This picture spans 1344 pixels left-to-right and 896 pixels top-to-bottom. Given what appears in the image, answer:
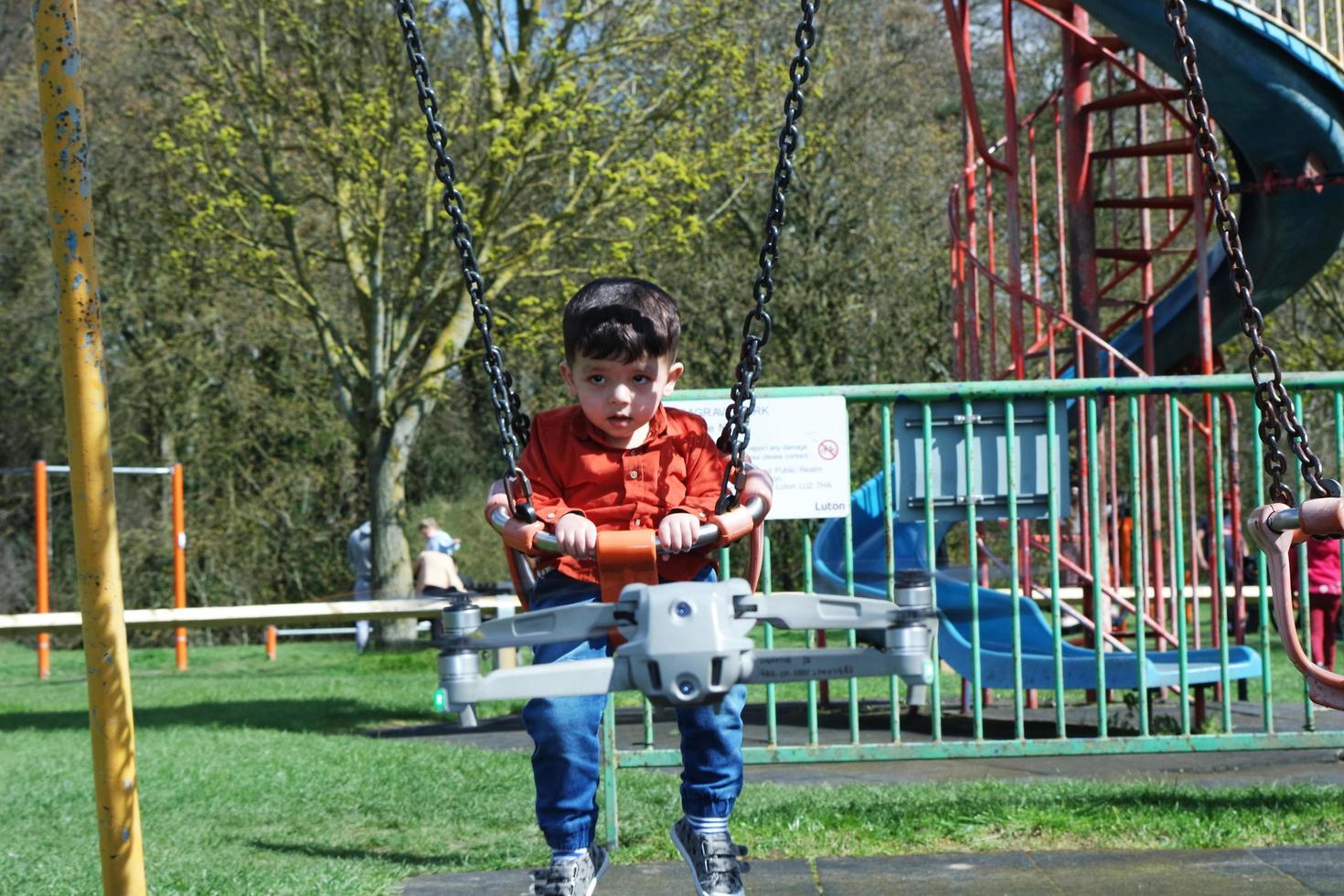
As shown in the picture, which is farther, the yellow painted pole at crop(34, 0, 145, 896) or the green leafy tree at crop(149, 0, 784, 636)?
the green leafy tree at crop(149, 0, 784, 636)

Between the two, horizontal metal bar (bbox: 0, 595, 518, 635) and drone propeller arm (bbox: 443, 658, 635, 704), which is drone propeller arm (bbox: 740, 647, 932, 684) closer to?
drone propeller arm (bbox: 443, 658, 635, 704)

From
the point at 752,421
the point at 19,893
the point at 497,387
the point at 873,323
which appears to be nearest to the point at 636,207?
the point at 873,323

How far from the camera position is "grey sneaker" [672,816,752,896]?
3.37 meters

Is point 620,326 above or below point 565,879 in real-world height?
above

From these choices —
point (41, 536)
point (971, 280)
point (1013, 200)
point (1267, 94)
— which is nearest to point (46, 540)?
point (41, 536)

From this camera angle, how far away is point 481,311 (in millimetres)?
3176

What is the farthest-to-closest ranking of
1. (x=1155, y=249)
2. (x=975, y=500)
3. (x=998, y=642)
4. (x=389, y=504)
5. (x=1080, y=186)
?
(x=389, y=504) → (x=1155, y=249) → (x=1080, y=186) → (x=998, y=642) → (x=975, y=500)

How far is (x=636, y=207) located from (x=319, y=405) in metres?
7.59

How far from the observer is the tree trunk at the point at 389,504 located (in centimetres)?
1750

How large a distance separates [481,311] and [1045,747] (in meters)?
3.05

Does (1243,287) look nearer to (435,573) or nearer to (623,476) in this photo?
A: (623,476)

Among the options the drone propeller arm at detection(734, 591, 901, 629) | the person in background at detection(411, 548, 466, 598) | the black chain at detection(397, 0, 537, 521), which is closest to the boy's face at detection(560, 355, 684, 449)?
the black chain at detection(397, 0, 537, 521)

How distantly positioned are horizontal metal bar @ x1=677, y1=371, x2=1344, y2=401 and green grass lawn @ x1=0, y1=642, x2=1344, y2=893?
1.45 m

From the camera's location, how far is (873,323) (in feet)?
69.2
